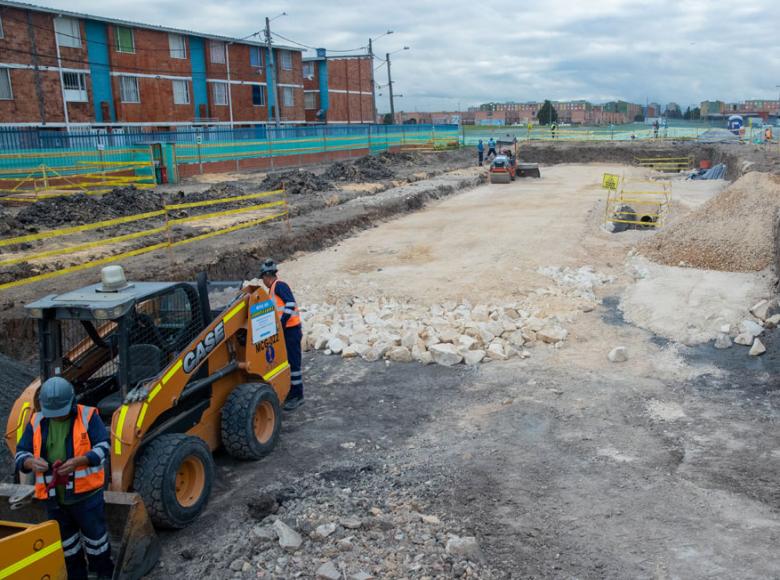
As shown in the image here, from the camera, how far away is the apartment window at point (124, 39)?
3994 centimetres

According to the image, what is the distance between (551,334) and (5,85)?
34072mm

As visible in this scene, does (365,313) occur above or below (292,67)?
below

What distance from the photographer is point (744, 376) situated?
8.94 meters

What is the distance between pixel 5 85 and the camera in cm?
3400

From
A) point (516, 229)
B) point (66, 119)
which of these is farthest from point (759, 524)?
point (66, 119)

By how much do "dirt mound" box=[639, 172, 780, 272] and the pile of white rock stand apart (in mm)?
4934

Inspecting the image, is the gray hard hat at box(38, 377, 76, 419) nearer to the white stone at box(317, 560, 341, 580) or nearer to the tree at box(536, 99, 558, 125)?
the white stone at box(317, 560, 341, 580)

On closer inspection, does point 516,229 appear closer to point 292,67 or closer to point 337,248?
point 337,248

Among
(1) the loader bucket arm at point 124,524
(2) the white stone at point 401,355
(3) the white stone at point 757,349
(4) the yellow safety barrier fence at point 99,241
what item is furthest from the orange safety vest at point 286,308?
(3) the white stone at point 757,349

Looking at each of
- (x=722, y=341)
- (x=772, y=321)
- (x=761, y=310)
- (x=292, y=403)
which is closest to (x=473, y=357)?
(x=292, y=403)

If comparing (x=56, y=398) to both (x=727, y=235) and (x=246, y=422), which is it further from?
(x=727, y=235)

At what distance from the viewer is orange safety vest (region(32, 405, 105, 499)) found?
4.17 meters

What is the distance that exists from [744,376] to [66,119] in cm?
3746

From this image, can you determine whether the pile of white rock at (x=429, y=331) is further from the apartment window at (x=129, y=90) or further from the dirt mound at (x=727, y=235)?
the apartment window at (x=129, y=90)
